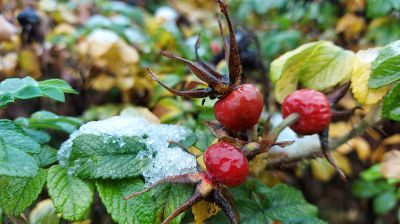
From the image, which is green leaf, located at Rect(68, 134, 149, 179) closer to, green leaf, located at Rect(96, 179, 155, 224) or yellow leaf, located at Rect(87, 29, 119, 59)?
green leaf, located at Rect(96, 179, 155, 224)

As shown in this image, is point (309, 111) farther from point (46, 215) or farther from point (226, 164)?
point (46, 215)

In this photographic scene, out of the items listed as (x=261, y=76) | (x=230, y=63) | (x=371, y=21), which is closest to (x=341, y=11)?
(x=371, y=21)

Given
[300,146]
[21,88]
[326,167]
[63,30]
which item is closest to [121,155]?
[21,88]

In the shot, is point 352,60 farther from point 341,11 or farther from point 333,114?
point 341,11

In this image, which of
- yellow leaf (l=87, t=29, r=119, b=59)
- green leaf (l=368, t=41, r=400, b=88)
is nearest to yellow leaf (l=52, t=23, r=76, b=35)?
yellow leaf (l=87, t=29, r=119, b=59)

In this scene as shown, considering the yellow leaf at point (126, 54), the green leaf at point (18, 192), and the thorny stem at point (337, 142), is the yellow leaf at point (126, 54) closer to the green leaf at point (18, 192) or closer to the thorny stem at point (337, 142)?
the thorny stem at point (337, 142)

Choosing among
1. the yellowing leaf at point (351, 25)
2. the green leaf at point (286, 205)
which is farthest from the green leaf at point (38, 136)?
the yellowing leaf at point (351, 25)
